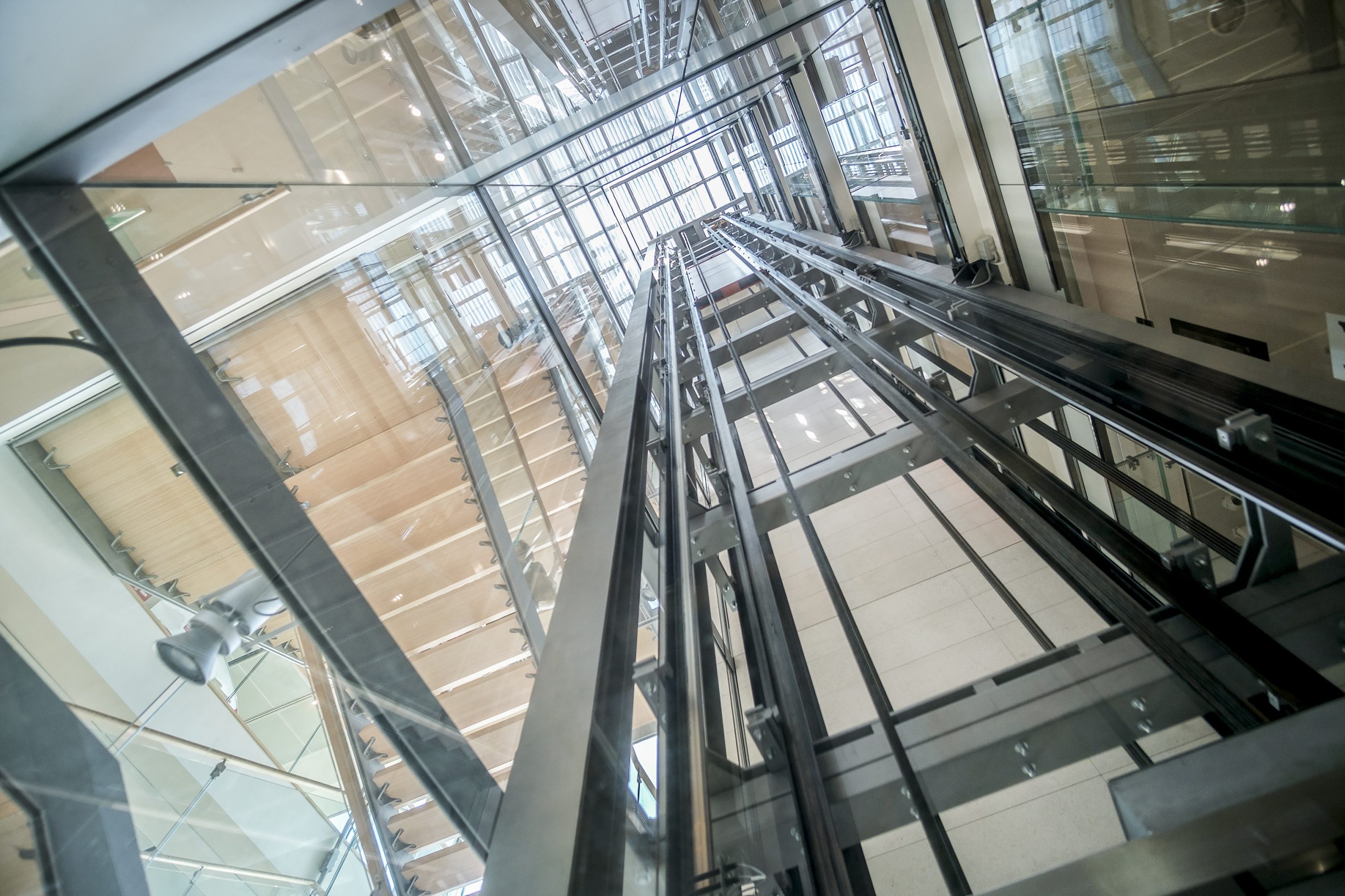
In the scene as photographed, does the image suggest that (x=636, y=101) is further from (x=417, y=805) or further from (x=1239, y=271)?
(x=417, y=805)

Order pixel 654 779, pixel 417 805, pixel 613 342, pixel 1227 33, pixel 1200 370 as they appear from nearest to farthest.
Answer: pixel 417 805
pixel 654 779
pixel 1227 33
pixel 1200 370
pixel 613 342

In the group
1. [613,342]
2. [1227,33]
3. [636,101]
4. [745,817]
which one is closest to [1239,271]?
[1227,33]

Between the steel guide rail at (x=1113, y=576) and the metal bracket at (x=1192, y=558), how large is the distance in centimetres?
6

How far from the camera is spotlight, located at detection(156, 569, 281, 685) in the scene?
0.81 metres

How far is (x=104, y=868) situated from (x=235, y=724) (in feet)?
0.83

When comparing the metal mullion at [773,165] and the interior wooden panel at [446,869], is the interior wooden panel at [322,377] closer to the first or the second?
the interior wooden panel at [446,869]

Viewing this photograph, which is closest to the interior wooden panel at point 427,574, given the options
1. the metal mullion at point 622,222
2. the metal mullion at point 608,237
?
the metal mullion at point 608,237

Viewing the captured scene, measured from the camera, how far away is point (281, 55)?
1.43 m

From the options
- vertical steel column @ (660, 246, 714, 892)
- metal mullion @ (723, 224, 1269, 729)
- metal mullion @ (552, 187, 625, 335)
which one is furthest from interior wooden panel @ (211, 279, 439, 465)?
metal mullion @ (552, 187, 625, 335)

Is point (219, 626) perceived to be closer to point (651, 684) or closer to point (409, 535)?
point (409, 535)

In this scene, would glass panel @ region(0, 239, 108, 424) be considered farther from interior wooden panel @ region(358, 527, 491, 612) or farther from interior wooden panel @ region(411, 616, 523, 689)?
interior wooden panel @ region(411, 616, 523, 689)

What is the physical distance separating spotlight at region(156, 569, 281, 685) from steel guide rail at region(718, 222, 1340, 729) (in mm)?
1408

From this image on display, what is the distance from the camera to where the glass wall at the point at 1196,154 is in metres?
1.54

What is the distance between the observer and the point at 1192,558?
1557 mm
